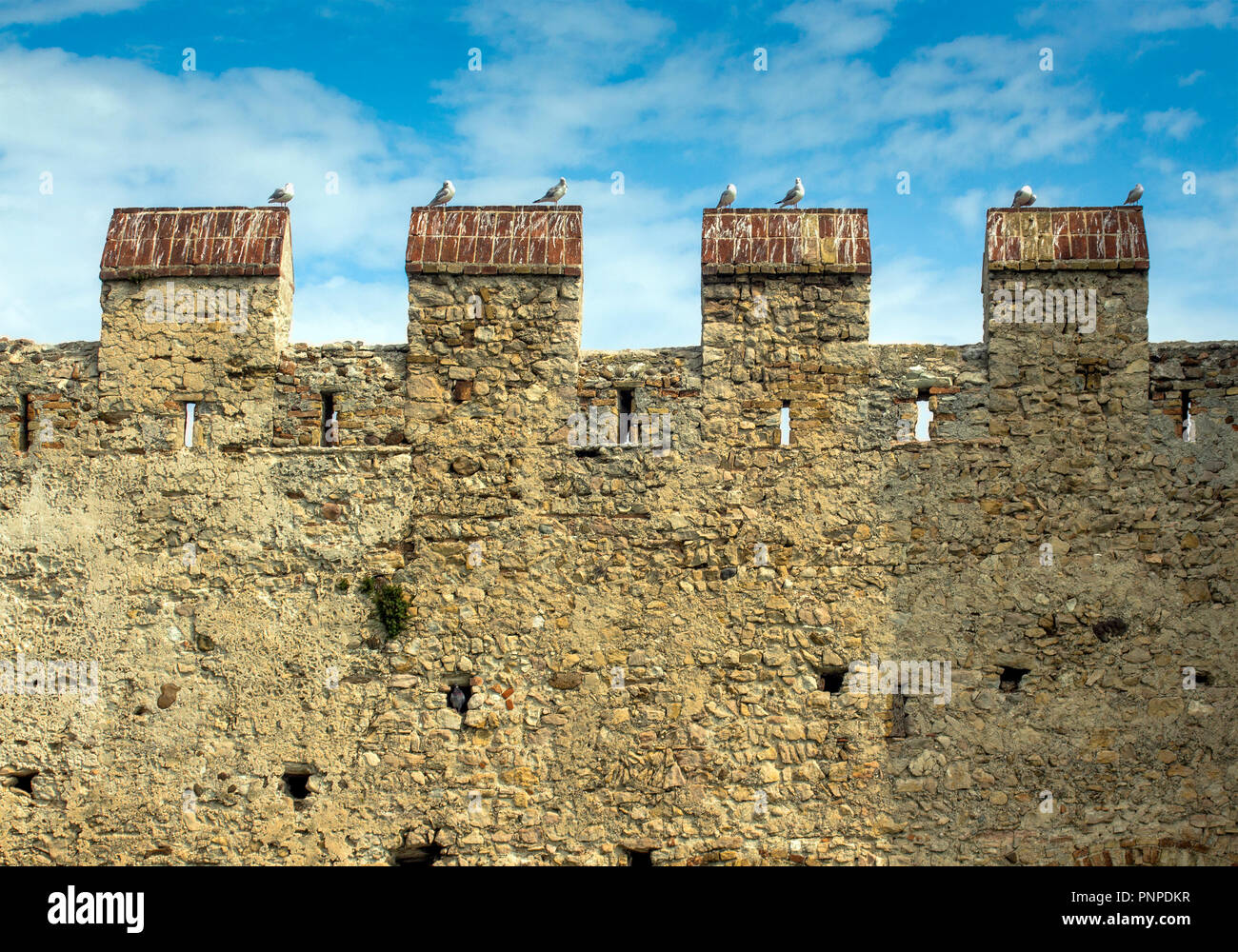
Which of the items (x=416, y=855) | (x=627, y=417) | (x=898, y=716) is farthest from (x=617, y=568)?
(x=416, y=855)

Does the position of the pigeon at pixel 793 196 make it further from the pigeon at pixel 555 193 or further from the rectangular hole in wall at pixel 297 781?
the rectangular hole in wall at pixel 297 781

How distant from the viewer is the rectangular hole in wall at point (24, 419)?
7672 mm

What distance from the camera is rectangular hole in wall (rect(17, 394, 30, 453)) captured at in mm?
7672

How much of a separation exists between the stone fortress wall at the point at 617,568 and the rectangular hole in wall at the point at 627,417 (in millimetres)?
81

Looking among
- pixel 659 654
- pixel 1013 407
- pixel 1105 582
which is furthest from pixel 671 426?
pixel 1105 582

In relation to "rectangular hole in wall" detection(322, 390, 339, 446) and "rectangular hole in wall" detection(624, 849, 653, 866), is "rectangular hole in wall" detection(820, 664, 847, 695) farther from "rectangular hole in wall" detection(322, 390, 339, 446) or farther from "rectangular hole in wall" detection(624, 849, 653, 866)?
"rectangular hole in wall" detection(322, 390, 339, 446)

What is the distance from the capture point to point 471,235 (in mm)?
7645

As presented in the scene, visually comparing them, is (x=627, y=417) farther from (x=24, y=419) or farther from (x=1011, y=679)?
(x=24, y=419)

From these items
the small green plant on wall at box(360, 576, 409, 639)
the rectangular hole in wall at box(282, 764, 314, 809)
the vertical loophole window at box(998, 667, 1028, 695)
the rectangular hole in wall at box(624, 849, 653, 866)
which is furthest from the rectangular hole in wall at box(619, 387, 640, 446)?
the rectangular hole in wall at box(282, 764, 314, 809)

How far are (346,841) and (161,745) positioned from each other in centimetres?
156

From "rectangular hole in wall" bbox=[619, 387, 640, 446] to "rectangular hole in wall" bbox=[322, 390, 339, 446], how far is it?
2.20 metres

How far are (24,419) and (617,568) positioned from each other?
4.80 metres

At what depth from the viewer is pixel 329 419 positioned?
7711 millimetres
